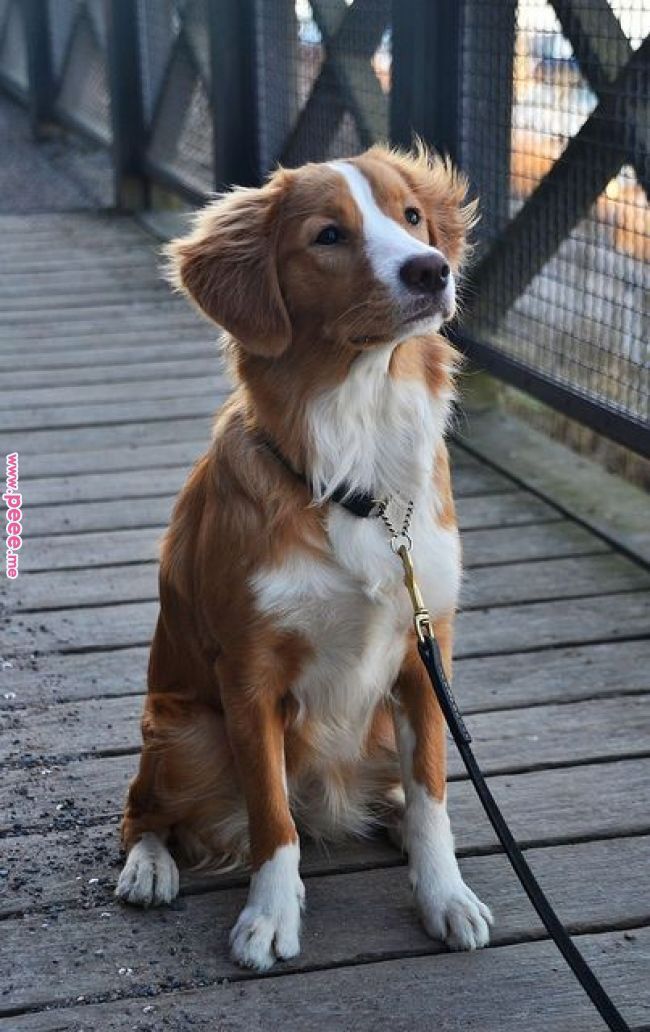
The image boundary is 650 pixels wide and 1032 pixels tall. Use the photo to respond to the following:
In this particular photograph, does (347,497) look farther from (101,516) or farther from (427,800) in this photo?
(101,516)

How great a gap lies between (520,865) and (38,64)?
30.7ft

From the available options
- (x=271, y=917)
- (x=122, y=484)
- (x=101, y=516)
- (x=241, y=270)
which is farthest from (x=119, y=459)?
(x=271, y=917)

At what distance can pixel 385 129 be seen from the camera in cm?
470

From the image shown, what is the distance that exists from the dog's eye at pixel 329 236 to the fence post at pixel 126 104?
5.65m

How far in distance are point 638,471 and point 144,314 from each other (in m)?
2.48

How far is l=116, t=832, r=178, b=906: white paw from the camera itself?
2242 millimetres

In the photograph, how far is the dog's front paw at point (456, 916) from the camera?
212 centimetres

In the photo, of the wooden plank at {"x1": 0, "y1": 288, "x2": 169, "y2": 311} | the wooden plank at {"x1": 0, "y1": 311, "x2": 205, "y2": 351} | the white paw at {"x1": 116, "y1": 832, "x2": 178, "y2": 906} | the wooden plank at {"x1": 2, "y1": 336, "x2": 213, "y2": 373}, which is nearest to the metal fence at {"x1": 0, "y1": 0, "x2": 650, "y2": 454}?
the wooden plank at {"x1": 0, "y1": 288, "x2": 169, "y2": 311}

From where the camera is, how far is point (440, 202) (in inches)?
94.7

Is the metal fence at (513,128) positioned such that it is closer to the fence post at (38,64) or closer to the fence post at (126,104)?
the fence post at (126,104)

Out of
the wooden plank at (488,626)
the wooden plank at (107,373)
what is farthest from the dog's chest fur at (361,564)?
the wooden plank at (107,373)

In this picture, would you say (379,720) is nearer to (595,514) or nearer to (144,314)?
(595,514)

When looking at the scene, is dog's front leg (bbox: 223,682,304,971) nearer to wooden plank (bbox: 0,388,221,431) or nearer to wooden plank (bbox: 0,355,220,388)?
wooden plank (bbox: 0,388,221,431)

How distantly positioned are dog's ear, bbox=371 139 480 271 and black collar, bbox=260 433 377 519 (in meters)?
0.44
